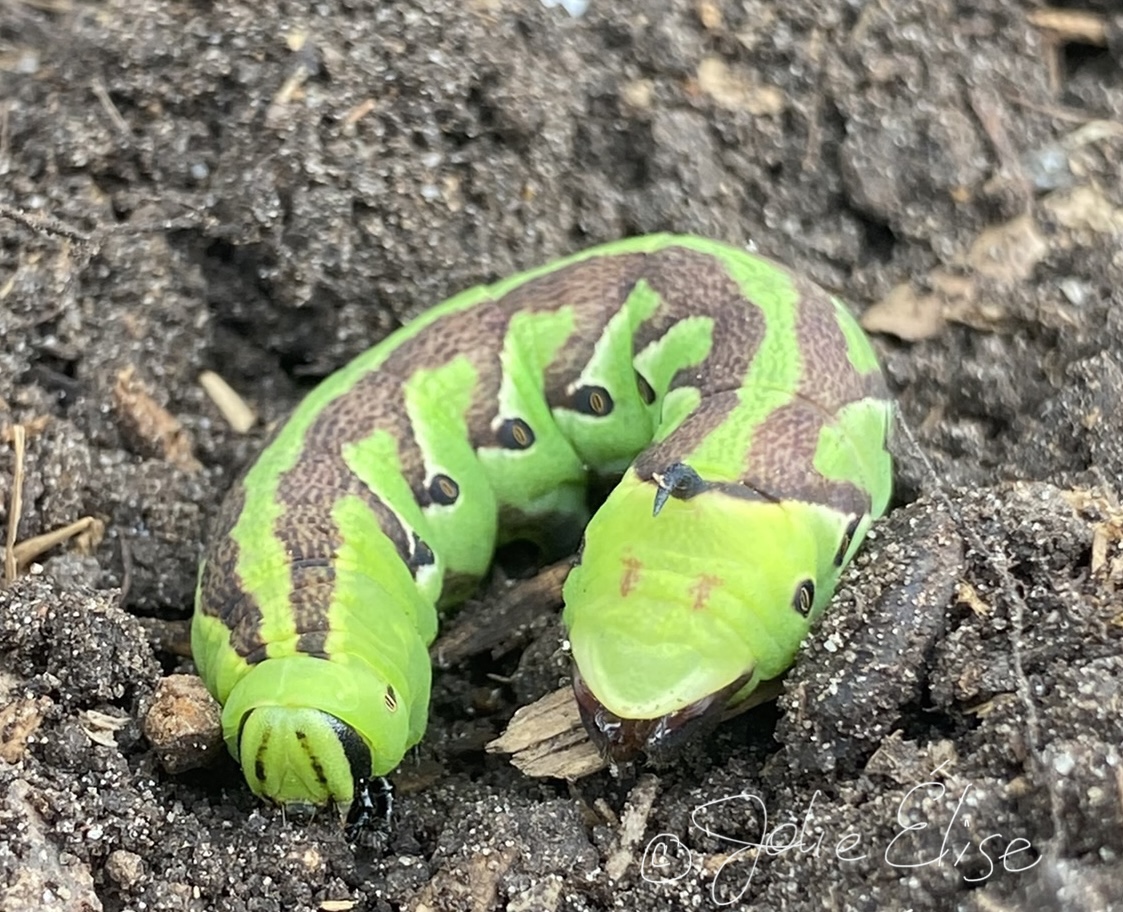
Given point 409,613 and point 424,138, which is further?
point 424,138

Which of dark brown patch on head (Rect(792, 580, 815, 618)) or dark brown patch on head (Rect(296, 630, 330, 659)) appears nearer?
dark brown patch on head (Rect(792, 580, 815, 618))

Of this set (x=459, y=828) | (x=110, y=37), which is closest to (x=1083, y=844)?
(x=459, y=828)

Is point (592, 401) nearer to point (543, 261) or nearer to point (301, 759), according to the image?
point (543, 261)

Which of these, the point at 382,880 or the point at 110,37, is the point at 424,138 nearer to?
the point at 110,37

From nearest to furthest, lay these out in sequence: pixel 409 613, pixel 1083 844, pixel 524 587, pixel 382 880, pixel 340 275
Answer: pixel 1083 844, pixel 382 880, pixel 409 613, pixel 524 587, pixel 340 275

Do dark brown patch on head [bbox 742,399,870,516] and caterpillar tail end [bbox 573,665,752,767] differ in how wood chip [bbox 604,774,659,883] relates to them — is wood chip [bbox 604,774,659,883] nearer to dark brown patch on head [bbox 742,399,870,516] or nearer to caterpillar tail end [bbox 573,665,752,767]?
caterpillar tail end [bbox 573,665,752,767]

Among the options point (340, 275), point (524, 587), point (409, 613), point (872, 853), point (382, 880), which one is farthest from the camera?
point (340, 275)

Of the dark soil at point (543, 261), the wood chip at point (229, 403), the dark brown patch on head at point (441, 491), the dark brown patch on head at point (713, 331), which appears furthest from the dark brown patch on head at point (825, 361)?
the wood chip at point (229, 403)
